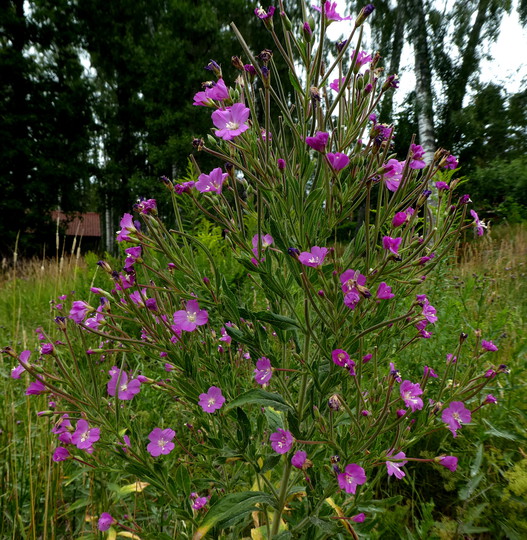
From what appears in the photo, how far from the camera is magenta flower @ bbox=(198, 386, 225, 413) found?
115 centimetres

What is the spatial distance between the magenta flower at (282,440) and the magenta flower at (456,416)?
1.57 feet

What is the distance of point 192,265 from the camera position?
118 centimetres

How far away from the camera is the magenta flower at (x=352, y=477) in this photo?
40.8 inches

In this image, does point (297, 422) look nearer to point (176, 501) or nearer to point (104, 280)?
point (176, 501)

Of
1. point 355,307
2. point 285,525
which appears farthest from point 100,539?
point 355,307

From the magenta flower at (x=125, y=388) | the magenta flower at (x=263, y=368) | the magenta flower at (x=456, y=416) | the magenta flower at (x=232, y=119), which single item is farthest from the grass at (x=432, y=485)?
the magenta flower at (x=232, y=119)

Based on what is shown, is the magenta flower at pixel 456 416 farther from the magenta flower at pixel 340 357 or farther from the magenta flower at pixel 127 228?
the magenta flower at pixel 127 228

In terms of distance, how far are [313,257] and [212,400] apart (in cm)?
53

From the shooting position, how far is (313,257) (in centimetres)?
98

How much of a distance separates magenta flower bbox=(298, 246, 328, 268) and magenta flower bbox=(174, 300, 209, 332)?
14.0 inches

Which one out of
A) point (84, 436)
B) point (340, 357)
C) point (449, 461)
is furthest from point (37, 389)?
point (449, 461)

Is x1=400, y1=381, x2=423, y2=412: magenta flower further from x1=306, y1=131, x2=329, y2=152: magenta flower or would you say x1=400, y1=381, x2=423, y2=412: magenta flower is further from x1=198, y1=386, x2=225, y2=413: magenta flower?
x1=306, y1=131, x2=329, y2=152: magenta flower

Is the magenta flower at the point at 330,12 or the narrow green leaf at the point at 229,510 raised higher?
the magenta flower at the point at 330,12

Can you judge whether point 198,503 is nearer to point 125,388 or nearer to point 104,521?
point 104,521
